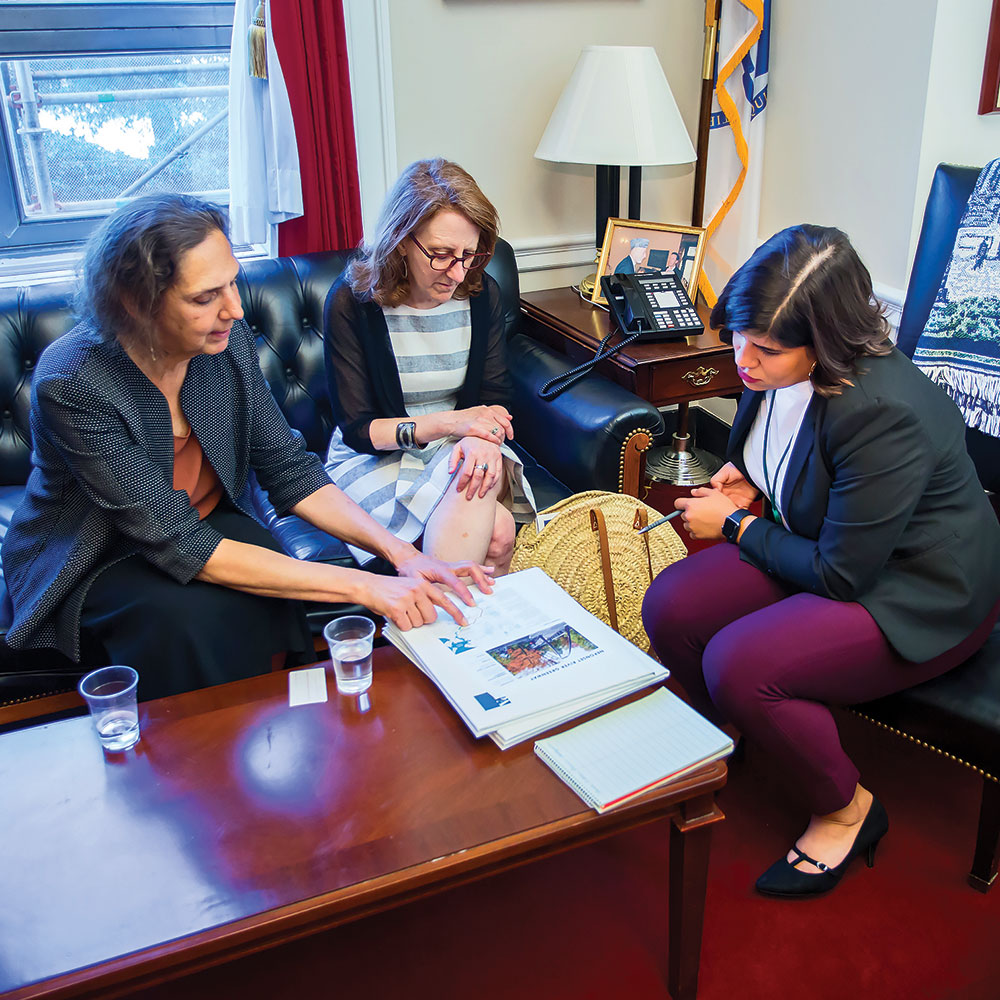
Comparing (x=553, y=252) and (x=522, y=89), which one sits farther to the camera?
(x=553, y=252)

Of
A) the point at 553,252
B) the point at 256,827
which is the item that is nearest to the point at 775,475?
the point at 256,827

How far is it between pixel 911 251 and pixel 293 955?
2.18m

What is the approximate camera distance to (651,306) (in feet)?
8.29

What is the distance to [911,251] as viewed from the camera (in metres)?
2.46

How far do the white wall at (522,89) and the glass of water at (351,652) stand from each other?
1.74 metres

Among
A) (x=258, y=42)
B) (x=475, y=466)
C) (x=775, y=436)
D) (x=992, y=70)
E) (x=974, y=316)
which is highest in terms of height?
(x=258, y=42)

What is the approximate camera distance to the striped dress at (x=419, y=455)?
202 cm

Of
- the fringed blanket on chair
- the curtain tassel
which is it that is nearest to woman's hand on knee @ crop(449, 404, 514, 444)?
the fringed blanket on chair

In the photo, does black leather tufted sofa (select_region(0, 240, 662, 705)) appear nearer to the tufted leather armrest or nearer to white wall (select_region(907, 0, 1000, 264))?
the tufted leather armrest

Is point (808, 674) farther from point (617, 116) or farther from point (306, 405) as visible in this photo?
point (617, 116)

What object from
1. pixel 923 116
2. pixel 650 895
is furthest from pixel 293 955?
pixel 923 116

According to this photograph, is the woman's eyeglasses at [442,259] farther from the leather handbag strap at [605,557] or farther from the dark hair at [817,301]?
the dark hair at [817,301]

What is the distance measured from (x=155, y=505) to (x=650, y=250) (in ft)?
5.70

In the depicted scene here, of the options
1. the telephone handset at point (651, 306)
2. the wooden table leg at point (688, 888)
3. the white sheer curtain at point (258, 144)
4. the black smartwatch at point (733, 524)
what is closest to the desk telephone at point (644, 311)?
the telephone handset at point (651, 306)
